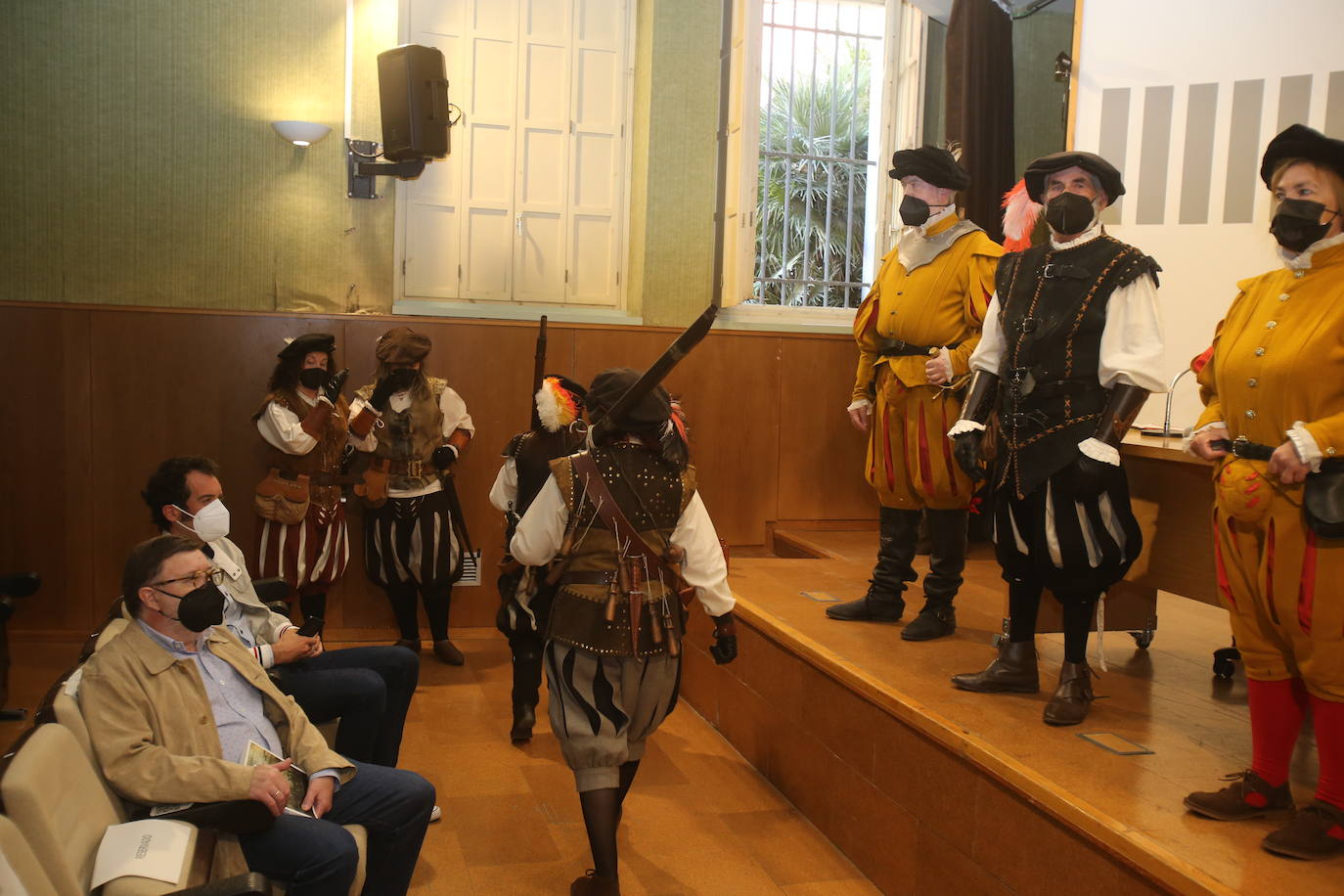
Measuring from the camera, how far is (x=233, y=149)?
556cm

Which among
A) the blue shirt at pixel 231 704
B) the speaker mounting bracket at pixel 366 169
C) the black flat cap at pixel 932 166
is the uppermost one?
the speaker mounting bracket at pixel 366 169

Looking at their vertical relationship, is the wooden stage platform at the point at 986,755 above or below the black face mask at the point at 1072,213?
below

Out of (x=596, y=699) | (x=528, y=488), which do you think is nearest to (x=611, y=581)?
(x=596, y=699)

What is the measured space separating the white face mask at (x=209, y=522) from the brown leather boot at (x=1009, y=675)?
7.11 feet

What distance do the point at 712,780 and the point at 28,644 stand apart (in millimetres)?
3466

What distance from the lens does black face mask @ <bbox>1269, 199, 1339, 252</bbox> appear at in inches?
93.1

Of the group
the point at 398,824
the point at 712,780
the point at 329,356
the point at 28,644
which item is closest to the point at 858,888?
the point at 712,780

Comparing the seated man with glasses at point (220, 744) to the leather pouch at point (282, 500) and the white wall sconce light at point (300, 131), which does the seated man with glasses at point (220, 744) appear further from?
the white wall sconce light at point (300, 131)

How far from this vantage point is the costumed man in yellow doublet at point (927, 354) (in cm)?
374

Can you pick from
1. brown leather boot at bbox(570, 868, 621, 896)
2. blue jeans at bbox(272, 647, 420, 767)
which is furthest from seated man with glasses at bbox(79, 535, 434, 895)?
brown leather boot at bbox(570, 868, 621, 896)

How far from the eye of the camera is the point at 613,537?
9.64 ft

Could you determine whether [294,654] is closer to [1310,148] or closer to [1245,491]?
[1245,491]

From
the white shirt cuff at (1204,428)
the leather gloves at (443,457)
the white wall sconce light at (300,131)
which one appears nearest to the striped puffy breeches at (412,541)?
the leather gloves at (443,457)

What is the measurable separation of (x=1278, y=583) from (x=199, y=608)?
2.25m
